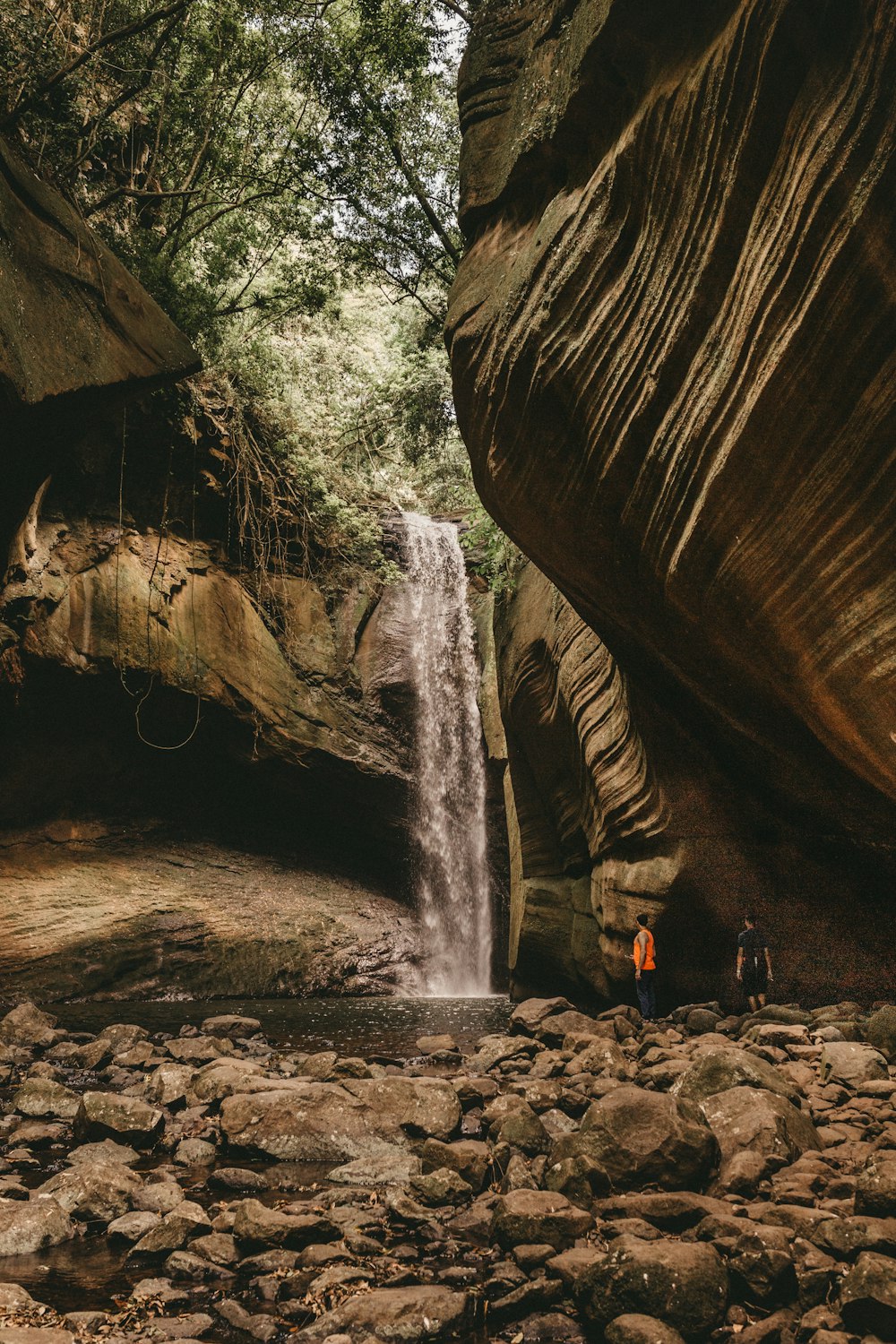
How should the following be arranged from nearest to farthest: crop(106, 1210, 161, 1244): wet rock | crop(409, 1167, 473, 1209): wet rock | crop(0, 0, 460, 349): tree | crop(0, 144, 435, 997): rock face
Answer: crop(106, 1210, 161, 1244): wet rock
crop(409, 1167, 473, 1209): wet rock
crop(0, 0, 460, 349): tree
crop(0, 144, 435, 997): rock face

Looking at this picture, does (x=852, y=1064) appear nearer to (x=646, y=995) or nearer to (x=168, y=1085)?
(x=646, y=995)

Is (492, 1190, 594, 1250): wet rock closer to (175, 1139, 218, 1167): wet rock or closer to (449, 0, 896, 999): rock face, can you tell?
(175, 1139, 218, 1167): wet rock

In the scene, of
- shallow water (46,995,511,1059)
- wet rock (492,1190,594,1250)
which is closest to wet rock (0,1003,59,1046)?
shallow water (46,995,511,1059)

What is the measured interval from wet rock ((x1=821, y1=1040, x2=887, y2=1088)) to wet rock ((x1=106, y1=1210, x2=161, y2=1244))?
13.1 ft

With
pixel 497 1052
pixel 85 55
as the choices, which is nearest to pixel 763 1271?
pixel 497 1052

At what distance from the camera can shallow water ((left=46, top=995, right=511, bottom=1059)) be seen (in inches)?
356

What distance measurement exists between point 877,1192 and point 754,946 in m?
4.47

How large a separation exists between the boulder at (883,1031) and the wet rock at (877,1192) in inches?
98.0

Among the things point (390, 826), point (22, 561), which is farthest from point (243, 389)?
point (390, 826)

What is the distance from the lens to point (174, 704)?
14.9 metres

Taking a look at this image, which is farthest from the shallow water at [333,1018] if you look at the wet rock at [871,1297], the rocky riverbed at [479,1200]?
the wet rock at [871,1297]

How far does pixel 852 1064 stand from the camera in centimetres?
540

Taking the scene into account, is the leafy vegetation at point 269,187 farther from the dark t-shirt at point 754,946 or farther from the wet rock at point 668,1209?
the wet rock at point 668,1209

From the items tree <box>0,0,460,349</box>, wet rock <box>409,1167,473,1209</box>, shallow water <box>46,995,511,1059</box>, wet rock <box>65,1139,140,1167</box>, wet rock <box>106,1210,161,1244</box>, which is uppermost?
tree <box>0,0,460,349</box>
